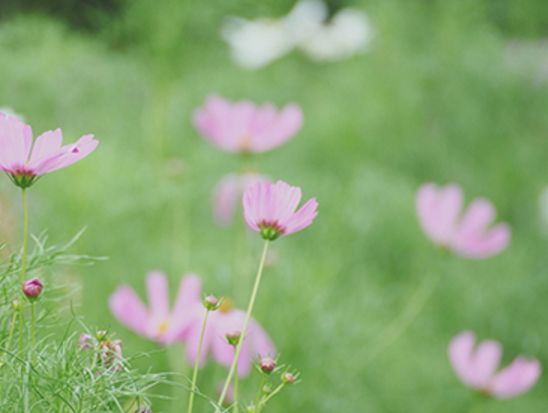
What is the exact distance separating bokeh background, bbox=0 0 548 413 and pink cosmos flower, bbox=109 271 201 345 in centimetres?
12

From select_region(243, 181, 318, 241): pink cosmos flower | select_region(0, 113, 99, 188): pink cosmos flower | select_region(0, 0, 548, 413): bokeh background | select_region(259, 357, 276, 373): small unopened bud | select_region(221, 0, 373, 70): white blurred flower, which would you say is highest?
select_region(0, 113, 99, 188): pink cosmos flower

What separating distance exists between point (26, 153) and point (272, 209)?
0.10 meters

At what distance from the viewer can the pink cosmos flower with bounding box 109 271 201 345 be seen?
57cm

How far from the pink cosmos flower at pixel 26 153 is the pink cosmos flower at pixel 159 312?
0.81 ft

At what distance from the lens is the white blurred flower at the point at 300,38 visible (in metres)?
3.16

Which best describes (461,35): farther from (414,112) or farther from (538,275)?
(538,275)

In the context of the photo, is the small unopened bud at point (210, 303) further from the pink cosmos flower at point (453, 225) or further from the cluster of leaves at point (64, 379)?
the pink cosmos flower at point (453, 225)

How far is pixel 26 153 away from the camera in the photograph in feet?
1.05

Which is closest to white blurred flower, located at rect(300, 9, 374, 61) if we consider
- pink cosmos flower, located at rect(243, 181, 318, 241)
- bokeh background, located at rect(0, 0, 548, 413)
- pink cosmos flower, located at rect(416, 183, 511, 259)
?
bokeh background, located at rect(0, 0, 548, 413)

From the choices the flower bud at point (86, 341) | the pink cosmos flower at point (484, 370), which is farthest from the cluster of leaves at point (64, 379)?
the pink cosmos flower at point (484, 370)

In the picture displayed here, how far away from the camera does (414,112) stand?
211 cm

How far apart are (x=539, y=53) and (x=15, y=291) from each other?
1.74 m

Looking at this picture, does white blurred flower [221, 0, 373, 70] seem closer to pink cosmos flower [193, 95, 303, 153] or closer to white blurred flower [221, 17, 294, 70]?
white blurred flower [221, 17, 294, 70]

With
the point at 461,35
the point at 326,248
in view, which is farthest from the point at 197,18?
the point at 461,35
